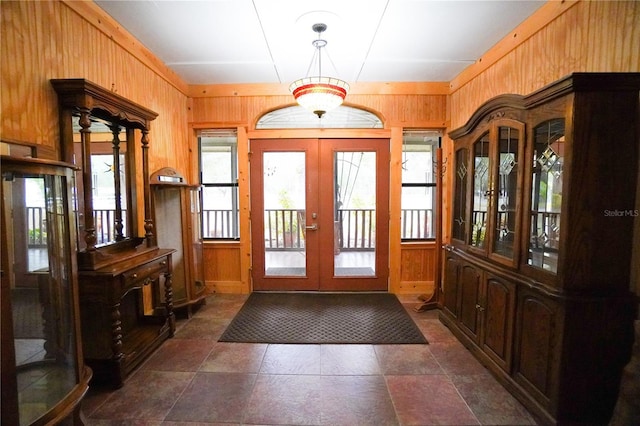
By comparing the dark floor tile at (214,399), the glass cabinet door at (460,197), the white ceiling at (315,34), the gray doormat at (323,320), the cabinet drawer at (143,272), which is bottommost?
the dark floor tile at (214,399)

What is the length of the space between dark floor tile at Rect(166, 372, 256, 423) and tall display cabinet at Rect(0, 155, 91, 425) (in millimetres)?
568

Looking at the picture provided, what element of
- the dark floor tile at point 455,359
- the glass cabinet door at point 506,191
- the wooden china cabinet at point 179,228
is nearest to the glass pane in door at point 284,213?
the wooden china cabinet at point 179,228

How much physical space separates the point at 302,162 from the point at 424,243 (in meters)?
2.05

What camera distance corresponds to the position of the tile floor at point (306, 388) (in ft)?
6.07

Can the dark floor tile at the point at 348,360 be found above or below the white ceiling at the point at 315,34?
below

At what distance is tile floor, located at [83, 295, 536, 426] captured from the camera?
1.85 m

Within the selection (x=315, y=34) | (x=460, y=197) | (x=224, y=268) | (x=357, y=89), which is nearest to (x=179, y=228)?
(x=224, y=268)

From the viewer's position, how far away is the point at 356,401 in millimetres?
1991

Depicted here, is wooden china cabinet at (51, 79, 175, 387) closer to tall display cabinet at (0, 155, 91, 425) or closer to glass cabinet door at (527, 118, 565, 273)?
tall display cabinet at (0, 155, 91, 425)

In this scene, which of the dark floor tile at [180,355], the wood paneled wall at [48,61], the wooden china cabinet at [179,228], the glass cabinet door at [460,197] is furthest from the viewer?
the wooden china cabinet at [179,228]

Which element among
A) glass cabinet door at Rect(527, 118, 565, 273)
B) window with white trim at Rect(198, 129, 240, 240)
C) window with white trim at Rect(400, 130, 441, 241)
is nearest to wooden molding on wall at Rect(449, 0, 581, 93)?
window with white trim at Rect(400, 130, 441, 241)

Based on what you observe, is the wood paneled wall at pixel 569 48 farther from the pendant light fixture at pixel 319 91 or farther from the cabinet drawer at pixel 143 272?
the cabinet drawer at pixel 143 272

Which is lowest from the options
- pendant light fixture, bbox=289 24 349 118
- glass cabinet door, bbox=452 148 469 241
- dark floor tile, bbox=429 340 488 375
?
dark floor tile, bbox=429 340 488 375

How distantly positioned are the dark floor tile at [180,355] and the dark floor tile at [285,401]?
633mm
